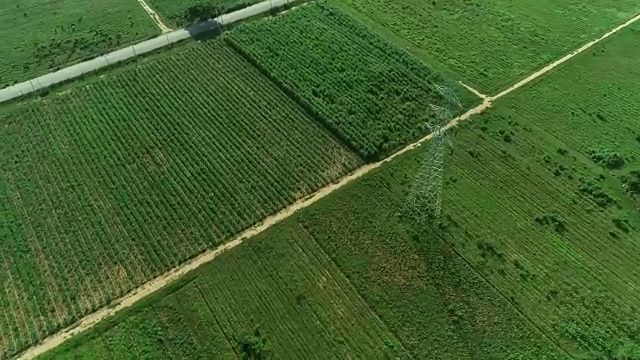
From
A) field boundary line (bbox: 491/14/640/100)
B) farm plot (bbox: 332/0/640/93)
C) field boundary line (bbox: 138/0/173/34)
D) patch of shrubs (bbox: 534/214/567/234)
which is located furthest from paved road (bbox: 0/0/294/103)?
patch of shrubs (bbox: 534/214/567/234)

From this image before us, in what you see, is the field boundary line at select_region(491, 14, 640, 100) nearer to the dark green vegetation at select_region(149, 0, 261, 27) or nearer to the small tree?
the dark green vegetation at select_region(149, 0, 261, 27)

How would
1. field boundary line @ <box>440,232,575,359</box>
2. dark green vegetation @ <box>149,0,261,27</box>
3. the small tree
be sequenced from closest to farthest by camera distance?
the small tree
field boundary line @ <box>440,232,575,359</box>
dark green vegetation @ <box>149,0,261,27</box>

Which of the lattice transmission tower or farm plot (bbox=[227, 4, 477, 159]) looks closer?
the lattice transmission tower

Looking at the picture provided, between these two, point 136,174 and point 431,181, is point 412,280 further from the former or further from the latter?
point 136,174

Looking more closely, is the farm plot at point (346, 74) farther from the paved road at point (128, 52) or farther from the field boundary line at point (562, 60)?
the field boundary line at point (562, 60)

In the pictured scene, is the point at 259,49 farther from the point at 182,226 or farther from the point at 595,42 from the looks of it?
the point at 595,42

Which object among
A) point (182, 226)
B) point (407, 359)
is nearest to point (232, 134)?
point (182, 226)
